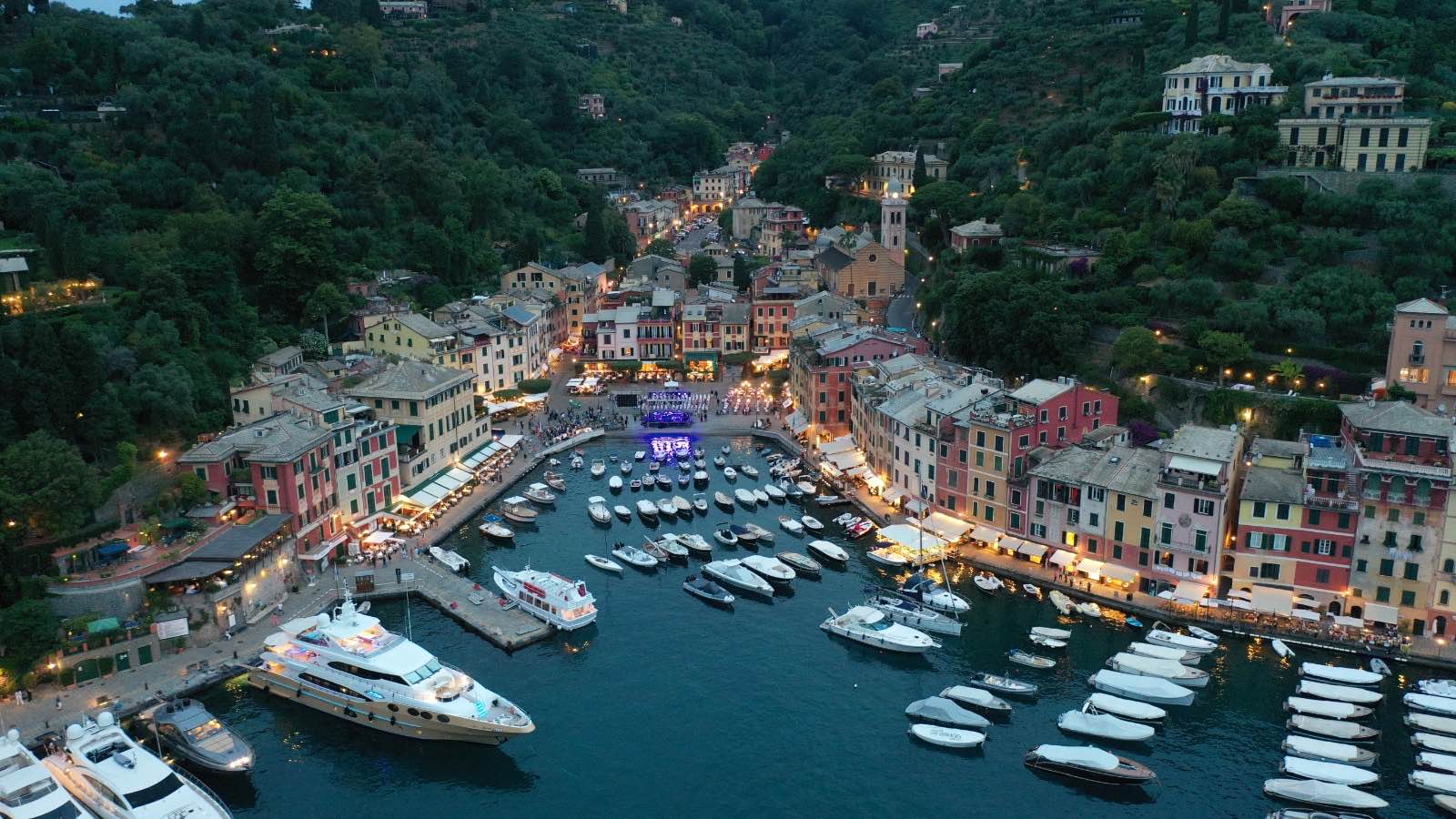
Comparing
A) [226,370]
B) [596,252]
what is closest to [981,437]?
[226,370]

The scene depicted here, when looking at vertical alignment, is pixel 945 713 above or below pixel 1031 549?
below

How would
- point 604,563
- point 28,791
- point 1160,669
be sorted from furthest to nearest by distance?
point 604,563 < point 1160,669 < point 28,791

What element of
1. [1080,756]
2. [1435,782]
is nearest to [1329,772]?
[1435,782]

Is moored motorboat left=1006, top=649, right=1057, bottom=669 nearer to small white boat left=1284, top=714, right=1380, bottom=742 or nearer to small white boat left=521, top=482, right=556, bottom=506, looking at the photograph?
small white boat left=1284, top=714, right=1380, bottom=742

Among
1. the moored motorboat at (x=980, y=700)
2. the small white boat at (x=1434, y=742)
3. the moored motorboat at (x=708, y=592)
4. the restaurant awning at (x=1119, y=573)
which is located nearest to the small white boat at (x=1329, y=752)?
the small white boat at (x=1434, y=742)

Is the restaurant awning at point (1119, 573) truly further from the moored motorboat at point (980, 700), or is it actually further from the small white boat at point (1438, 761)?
the small white boat at point (1438, 761)

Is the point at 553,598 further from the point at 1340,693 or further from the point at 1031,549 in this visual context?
the point at 1340,693

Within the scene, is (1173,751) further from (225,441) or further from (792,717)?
(225,441)
